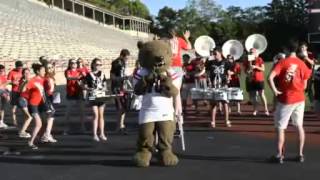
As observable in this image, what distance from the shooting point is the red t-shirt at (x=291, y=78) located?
8.64 m

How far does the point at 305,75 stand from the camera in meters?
8.73

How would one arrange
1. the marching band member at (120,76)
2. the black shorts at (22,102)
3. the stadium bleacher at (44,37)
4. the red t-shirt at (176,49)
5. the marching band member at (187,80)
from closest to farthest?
the red t-shirt at (176,49), the black shorts at (22,102), the marching band member at (120,76), the marching band member at (187,80), the stadium bleacher at (44,37)

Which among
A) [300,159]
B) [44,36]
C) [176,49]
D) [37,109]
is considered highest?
[44,36]

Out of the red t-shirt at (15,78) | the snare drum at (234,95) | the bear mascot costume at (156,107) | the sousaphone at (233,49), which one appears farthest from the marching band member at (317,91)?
the red t-shirt at (15,78)

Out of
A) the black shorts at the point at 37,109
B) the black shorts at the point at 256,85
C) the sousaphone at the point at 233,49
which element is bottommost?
the black shorts at the point at 37,109

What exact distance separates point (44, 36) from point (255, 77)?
3510cm

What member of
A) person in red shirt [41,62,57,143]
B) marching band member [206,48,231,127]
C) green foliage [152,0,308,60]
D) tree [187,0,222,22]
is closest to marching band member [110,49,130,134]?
person in red shirt [41,62,57,143]

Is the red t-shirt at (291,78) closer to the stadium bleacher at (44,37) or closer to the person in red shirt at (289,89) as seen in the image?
the person in red shirt at (289,89)

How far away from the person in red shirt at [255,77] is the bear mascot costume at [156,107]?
635cm

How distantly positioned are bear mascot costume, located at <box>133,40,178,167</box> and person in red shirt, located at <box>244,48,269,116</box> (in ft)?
20.8

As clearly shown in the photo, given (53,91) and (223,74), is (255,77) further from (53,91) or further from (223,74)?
(53,91)

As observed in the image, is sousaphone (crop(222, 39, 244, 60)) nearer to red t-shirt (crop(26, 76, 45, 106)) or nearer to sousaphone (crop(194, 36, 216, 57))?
sousaphone (crop(194, 36, 216, 57))

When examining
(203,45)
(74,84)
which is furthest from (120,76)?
(203,45)

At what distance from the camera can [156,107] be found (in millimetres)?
9039
